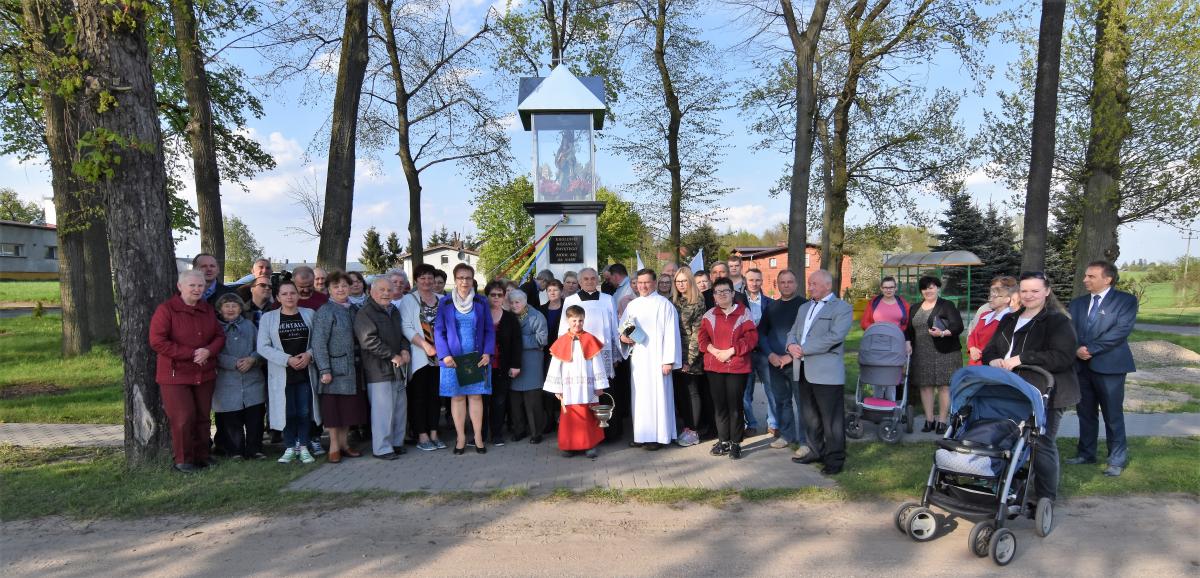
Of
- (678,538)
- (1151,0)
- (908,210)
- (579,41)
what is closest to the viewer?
(678,538)

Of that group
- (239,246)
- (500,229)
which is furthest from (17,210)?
(500,229)

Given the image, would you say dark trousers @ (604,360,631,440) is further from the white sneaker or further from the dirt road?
the white sneaker

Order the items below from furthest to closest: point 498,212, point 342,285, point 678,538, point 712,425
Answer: point 498,212, point 712,425, point 342,285, point 678,538

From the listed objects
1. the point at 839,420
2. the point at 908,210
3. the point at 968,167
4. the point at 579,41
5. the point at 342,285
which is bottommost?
the point at 839,420

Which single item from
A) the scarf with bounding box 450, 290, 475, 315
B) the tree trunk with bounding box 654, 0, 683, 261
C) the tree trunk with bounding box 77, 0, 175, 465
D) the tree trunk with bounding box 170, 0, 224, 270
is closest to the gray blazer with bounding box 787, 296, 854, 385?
the scarf with bounding box 450, 290, 475, 315

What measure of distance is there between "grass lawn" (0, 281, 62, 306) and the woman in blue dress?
32250mm

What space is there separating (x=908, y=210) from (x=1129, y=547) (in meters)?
17.4

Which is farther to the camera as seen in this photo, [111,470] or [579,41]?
[579,41]

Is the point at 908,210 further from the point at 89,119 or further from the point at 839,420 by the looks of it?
the point at 89,119

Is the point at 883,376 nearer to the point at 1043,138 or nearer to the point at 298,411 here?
the point at 1043,138

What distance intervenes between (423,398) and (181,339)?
2.28m

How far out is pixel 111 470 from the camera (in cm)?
586

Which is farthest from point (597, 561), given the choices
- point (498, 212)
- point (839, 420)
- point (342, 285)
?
point (498, 212)

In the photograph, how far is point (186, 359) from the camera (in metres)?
5.70
